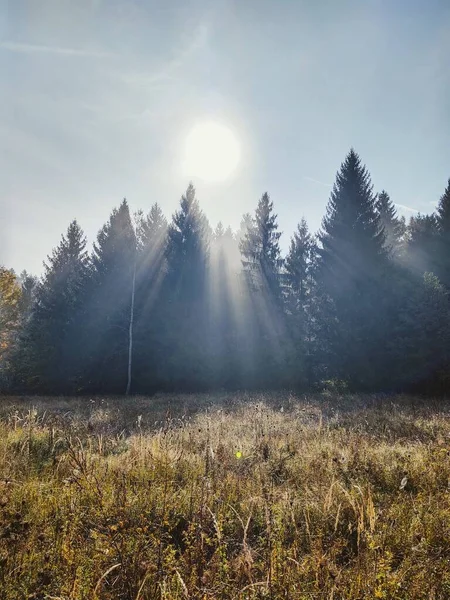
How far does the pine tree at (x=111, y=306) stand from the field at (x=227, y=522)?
18.4 m

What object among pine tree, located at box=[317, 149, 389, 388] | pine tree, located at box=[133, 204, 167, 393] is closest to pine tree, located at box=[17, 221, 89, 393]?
pine tree, located at box=[133, 204, 167, 393]

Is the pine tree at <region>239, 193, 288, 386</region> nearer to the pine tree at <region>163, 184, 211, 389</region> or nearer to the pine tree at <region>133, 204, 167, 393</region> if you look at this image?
the pine tree at <region>163, 184, 211, 389</region>

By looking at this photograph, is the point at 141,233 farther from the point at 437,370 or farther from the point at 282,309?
the point at 437,370

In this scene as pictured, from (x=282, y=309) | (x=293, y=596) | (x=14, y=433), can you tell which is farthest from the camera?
(x=282, y=309)

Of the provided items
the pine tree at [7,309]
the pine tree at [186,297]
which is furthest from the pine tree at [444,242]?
the pine tree at [7,309]

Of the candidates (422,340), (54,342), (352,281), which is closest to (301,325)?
(352,281)

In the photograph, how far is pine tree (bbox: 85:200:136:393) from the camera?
2406 cm

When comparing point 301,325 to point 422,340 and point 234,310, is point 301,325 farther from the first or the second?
point 422,340

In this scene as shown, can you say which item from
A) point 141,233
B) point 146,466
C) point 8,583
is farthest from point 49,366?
point 8,583

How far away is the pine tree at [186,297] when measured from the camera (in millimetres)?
23188

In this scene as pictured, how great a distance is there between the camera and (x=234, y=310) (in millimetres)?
24281

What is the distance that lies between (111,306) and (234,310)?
363 inches

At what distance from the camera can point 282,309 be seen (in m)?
24.3

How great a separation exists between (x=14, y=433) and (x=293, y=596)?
6112mm
